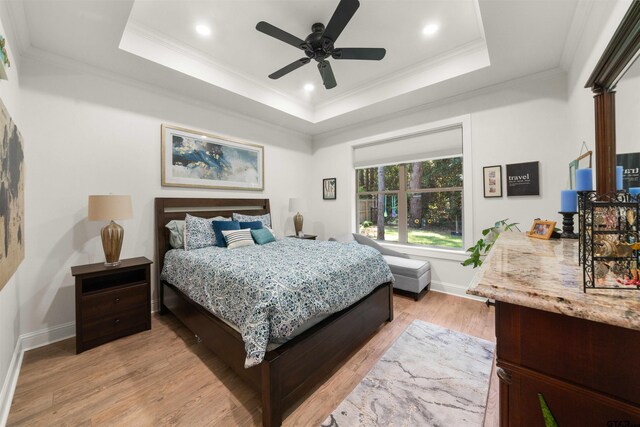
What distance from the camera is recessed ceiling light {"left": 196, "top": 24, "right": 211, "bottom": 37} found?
251 cm

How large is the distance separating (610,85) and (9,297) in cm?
406

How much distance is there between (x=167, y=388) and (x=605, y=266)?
2.48m

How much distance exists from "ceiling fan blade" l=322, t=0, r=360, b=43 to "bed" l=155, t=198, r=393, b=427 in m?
2.26

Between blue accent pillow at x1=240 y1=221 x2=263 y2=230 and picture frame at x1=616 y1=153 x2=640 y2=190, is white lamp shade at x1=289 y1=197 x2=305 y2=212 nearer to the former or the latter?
blue accent pillow at x1=240 y1=221 x2=263 y2=230

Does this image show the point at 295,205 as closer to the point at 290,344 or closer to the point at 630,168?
the point at 290,344

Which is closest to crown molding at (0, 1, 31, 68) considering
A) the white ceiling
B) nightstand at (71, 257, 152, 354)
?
the white ceiling

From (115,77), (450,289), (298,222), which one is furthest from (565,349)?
(115,77)

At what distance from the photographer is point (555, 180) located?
112 inches

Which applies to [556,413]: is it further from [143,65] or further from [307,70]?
[143,65]

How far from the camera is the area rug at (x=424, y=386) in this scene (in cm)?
155

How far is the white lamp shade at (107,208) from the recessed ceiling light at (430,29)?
11.4 feet

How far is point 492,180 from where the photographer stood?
3.21m

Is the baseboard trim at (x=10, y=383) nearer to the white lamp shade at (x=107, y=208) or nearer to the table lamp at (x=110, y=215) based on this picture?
the table lamp at (x=110, y=215)

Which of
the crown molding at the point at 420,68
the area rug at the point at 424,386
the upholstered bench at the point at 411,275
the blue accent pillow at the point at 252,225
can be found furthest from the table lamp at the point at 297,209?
the area rug at the point at 424,386
